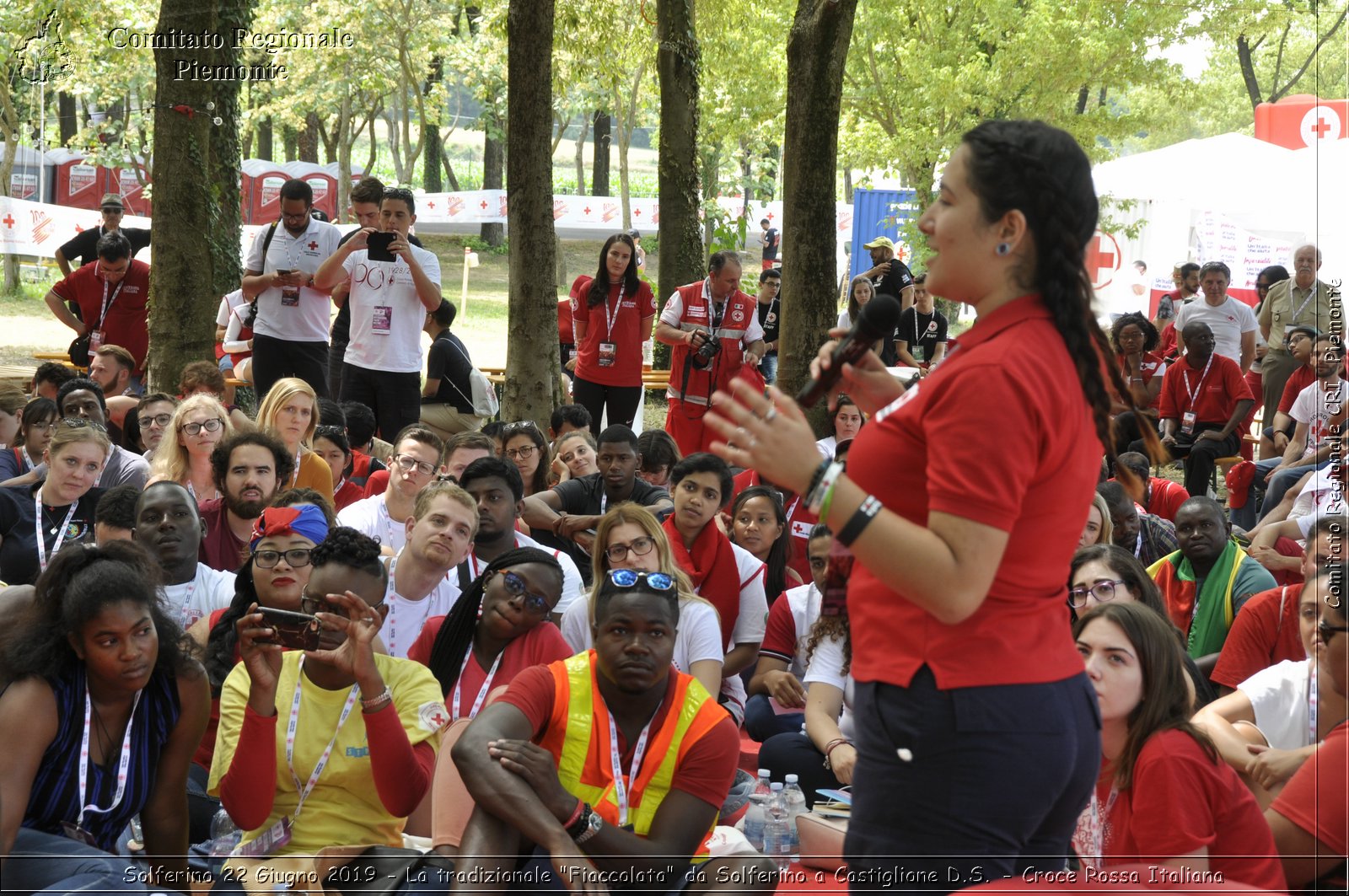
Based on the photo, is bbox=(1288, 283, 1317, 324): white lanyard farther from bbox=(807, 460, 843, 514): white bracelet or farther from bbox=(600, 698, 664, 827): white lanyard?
bbox=(807, 460, 843, 514): white bracelet

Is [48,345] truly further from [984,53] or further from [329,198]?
[984,53]

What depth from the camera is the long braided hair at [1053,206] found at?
2.22 meters

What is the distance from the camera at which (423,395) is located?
31.7ft

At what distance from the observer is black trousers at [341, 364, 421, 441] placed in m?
9.12

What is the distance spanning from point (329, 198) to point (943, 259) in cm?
3175

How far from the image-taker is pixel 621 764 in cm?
396

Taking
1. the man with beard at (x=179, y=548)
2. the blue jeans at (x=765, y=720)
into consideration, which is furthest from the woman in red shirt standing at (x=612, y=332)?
the man with beard at (x=179, y=548)

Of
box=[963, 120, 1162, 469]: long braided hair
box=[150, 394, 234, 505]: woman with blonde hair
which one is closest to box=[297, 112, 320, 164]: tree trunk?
box=[150, 394, 234, 505]: woman with blonde hair

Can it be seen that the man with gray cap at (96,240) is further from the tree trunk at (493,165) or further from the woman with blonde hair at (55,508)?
the tree trunk at (493,165)

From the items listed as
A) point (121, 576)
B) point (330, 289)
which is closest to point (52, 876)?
point (121, 576)

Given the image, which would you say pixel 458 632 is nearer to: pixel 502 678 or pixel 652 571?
pixel 502 678

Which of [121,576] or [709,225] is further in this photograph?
[709,225]

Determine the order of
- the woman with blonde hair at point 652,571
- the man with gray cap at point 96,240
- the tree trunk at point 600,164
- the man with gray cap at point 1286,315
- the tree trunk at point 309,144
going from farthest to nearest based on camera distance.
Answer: the tree trunk at point 600,164 < the tree trunk at point 309,144 < the man with gray cap at point 1286,315 < the man with gray cap at point 96,240 < the woman with blonde hair at point 652,571

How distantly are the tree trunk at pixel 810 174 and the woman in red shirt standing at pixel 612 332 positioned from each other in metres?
1.13
